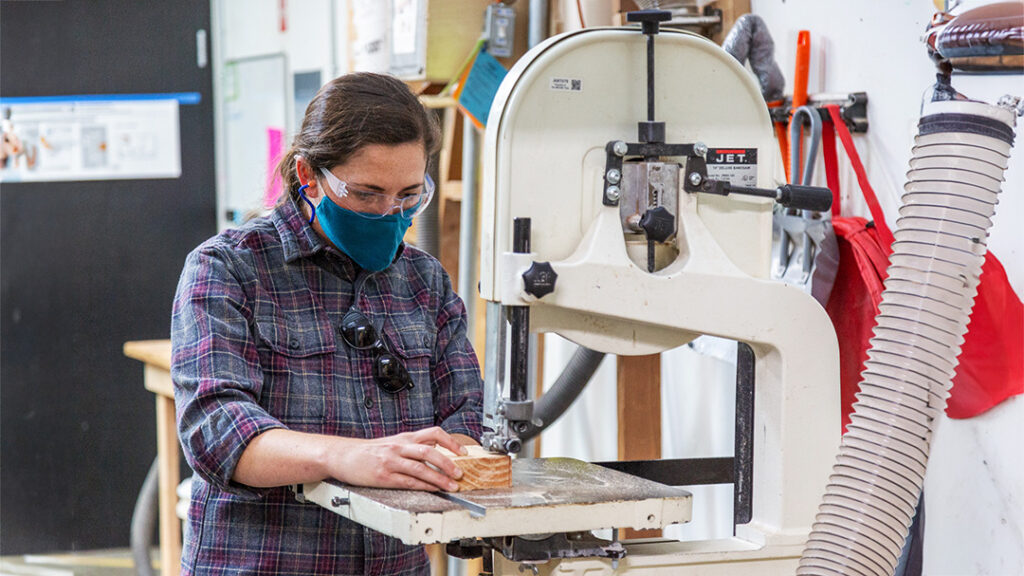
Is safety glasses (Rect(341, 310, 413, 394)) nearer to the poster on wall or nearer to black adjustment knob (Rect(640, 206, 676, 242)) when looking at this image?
black adjustment knob (Rect(640, 206, 676, 242))

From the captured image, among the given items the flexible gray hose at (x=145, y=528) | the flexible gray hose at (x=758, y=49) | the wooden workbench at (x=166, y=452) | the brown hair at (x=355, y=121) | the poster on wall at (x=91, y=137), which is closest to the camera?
the brown hair at (x=355, y=121)

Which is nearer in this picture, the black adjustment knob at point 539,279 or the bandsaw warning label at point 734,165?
the black adjustment knob at point 539,279

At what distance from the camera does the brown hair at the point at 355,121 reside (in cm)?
160

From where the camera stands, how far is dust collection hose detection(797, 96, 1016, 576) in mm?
1297

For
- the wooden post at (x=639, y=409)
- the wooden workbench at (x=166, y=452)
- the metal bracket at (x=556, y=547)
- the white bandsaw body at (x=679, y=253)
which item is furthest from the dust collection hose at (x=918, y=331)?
the wooden workbench at (x=166, y=452)

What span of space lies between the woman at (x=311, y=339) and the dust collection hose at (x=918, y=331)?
55 cm

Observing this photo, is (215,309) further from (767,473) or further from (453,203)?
(453,203)

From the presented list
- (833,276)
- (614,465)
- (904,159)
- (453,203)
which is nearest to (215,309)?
(614,465)

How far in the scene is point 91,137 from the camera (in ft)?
14.6

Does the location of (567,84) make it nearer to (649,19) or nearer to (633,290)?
(649,19)

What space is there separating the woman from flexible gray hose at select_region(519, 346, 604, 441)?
0.72 meters

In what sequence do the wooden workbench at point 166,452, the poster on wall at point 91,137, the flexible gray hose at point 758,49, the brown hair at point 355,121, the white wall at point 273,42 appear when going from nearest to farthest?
1. the brown hair at point 355,121
2. the flexible gray hose at point 758,49
3. the wooden workbench at point 166,452
4. the poster on wall at point 91,137
5. the white wall at point 273,42

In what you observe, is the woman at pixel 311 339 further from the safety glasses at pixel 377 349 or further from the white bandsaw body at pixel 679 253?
the white bandsaw body at pixel 679 253

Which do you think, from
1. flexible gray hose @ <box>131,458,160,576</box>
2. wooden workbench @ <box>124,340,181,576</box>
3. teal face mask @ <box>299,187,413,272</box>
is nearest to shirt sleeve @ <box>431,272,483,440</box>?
teal face mask @ <box>299,187,413,272</box>
